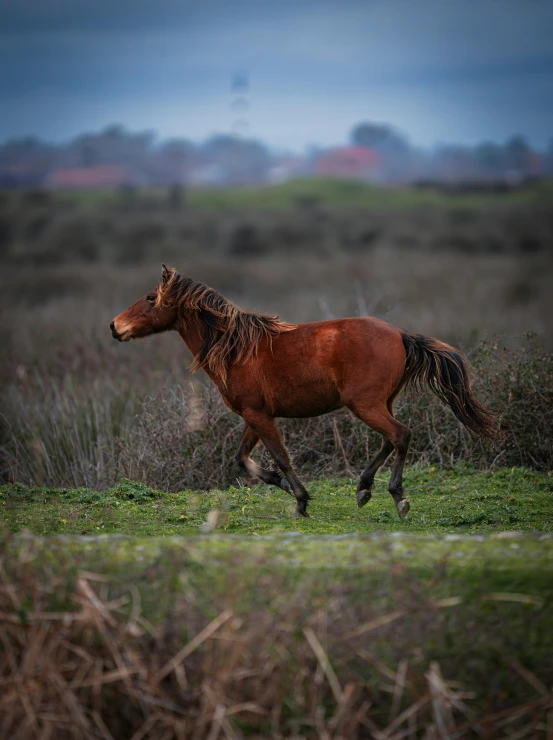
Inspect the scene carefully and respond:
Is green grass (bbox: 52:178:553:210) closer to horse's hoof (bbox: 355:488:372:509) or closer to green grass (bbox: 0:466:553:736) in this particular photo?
horse's hoof (bbox: 355:488:372:509)

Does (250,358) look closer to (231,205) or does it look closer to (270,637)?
(270,637)

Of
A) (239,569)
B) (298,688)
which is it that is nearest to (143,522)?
(239,569)

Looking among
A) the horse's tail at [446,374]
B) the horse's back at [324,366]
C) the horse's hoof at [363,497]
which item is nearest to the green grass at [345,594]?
the horse's hoof at [363,497]

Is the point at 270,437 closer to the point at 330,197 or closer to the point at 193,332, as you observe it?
the point at 193,332

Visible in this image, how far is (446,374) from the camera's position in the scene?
330 inches

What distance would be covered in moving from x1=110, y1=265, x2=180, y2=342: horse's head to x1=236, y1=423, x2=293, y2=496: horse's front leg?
1339mm

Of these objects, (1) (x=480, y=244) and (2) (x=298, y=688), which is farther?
(1) (x=480, y=244)

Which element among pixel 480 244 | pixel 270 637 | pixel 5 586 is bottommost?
pixel 480 244

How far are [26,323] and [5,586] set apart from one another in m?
16.7

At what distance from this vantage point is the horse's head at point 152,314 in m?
9.11

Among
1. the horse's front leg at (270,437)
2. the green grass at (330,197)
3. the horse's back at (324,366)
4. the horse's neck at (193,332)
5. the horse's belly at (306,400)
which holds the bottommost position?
the green grass at (330,197)

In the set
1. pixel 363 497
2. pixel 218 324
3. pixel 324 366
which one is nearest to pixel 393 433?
pixel 363 497

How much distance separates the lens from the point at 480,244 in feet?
190

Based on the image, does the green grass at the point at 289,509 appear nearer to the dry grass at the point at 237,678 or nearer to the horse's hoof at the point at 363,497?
the horse's hoof at the point at 363,497
